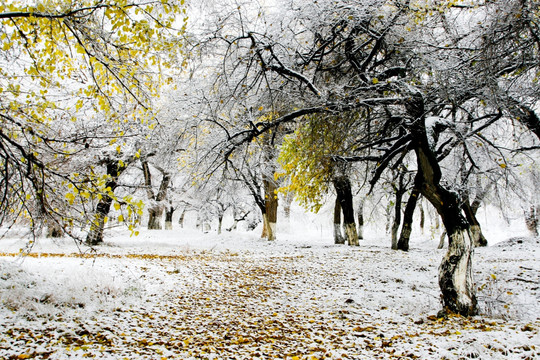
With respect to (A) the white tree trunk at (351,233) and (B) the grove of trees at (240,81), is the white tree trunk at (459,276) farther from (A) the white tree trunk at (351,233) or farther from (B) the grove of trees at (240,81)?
(A) the white tree trunk at (351,233)

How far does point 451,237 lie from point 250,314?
349 cm

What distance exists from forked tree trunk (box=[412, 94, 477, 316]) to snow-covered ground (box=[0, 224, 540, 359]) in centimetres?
34

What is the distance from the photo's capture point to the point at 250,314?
17.5ft

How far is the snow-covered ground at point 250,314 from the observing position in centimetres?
377

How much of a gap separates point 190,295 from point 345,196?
30.9 feet

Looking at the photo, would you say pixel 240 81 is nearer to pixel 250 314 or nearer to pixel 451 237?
pixel 250 314

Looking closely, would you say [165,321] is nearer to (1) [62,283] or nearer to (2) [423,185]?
(1) [62,283]

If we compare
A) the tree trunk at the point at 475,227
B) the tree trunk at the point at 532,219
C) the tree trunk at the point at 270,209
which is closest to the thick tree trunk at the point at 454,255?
the tree trunk at the point at 475,227

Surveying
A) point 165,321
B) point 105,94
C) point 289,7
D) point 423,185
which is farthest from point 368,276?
point 105,94

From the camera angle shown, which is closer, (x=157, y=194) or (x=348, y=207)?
(x=348, y=207)

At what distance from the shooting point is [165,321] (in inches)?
192

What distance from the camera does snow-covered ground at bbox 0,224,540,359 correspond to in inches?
148

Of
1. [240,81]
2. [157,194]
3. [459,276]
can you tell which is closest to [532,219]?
[459,276]

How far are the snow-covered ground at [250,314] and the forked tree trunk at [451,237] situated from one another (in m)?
0.34
